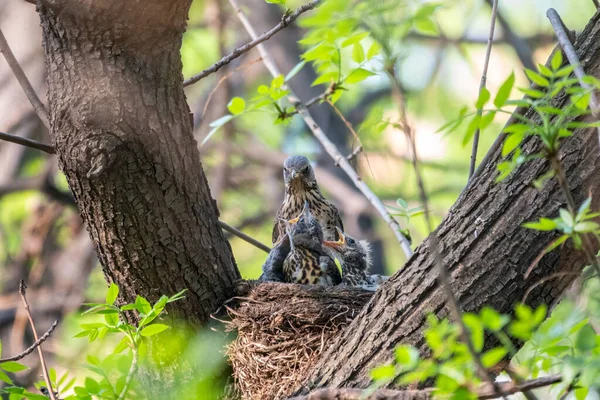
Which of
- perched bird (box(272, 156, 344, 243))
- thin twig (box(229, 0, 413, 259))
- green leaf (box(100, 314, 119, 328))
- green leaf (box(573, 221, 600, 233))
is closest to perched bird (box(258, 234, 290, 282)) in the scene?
perched bird (box(272, 156, 344, 243))

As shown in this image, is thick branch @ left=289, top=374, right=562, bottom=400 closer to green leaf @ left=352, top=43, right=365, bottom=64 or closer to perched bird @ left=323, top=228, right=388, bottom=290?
green leaf @ left=352, top=43, right=365, bottom=64

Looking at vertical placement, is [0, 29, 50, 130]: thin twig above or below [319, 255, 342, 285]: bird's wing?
above

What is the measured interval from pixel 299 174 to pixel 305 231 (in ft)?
2.85

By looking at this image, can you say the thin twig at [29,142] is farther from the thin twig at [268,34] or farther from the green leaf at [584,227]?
the green leaf at [584,227]

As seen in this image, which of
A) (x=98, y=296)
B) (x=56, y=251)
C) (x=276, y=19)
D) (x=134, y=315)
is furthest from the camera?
(x=276, y=19)

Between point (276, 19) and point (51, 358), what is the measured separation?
18.9ft

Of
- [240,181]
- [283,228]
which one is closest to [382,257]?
[240,181]

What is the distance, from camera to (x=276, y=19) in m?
10.7

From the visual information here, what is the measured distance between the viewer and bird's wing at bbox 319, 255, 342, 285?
16.1 feet

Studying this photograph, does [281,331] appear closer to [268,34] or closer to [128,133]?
[128,133]

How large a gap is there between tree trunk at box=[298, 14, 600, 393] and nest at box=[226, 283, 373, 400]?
26.0 inches

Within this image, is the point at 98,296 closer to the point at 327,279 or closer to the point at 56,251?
the point at 56,251

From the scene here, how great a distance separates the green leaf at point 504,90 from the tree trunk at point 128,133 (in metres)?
1.60

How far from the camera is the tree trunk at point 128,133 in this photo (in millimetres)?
2949
